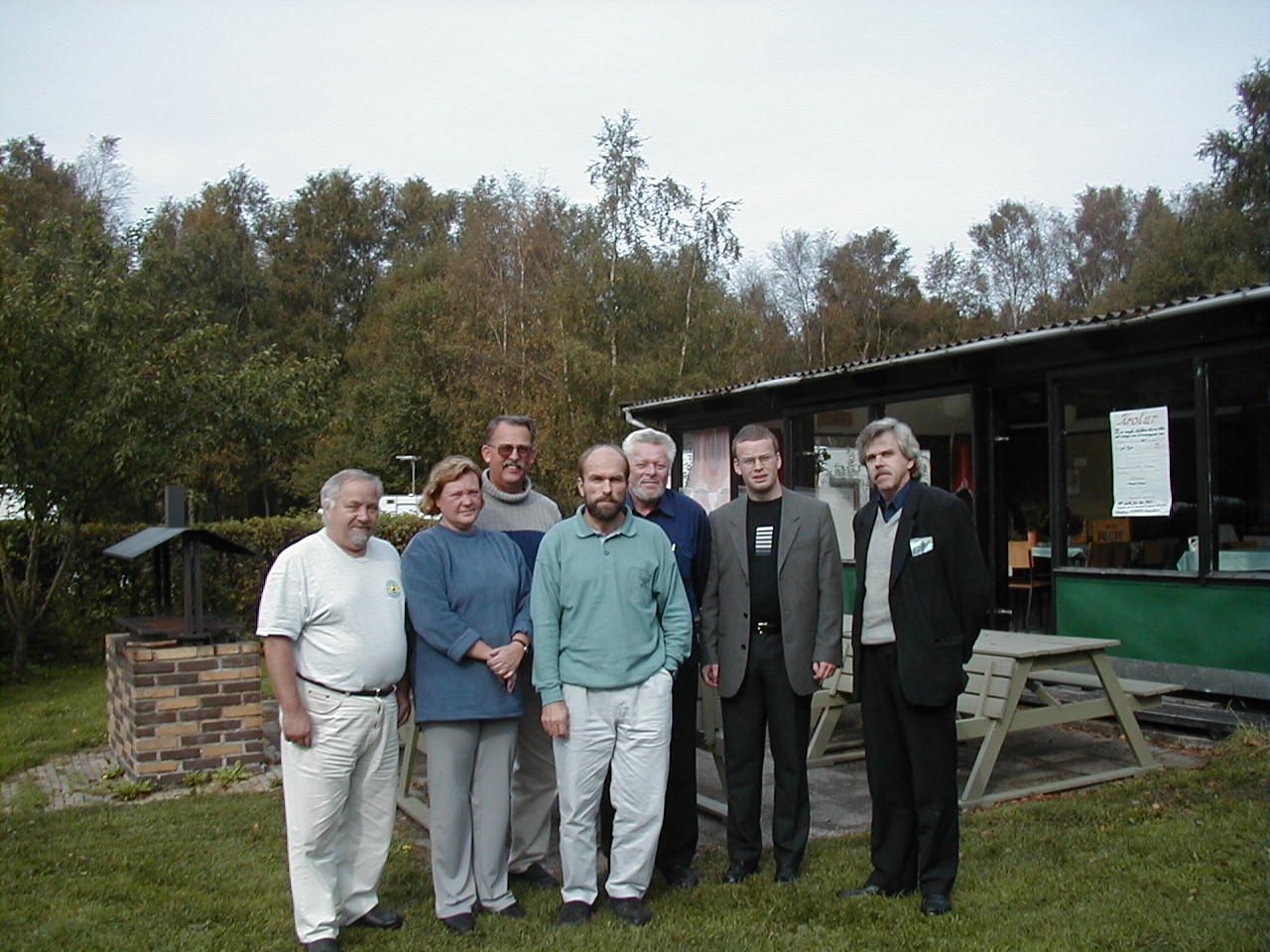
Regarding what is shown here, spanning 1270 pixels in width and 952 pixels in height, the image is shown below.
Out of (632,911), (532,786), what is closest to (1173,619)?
→ (532,786)

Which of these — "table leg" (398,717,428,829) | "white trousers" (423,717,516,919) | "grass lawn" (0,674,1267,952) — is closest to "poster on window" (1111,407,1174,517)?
"grass lawn" (0,674,1267,952)

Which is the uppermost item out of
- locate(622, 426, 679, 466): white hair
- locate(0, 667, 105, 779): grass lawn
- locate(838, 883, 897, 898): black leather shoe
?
locate(622, 426, 679, 466): white hair

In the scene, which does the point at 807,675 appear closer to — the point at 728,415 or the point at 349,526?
the point at 349,526

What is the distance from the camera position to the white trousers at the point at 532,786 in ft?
15.0

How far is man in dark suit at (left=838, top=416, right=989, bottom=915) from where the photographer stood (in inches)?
158

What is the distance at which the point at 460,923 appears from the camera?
3938 millimetres

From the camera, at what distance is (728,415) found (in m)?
12.0

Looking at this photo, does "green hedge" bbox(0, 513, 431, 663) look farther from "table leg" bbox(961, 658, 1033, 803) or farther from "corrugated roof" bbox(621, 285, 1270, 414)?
"table leg" bbox(961, 658, 1033, 803)

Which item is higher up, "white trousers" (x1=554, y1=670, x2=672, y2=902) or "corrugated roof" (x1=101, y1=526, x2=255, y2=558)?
"corrugated roof" (x1=101, y1=526, x2=255, y2=558)

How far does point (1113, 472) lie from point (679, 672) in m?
4.46

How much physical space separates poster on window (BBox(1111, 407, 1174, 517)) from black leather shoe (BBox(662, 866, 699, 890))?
4487mm

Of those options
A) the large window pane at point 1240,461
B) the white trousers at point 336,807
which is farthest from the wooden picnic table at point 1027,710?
the white trousers at point 336,807

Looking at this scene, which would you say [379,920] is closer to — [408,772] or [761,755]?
[761,755]

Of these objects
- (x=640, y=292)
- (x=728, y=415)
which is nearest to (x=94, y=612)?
(x=728, y=415)
